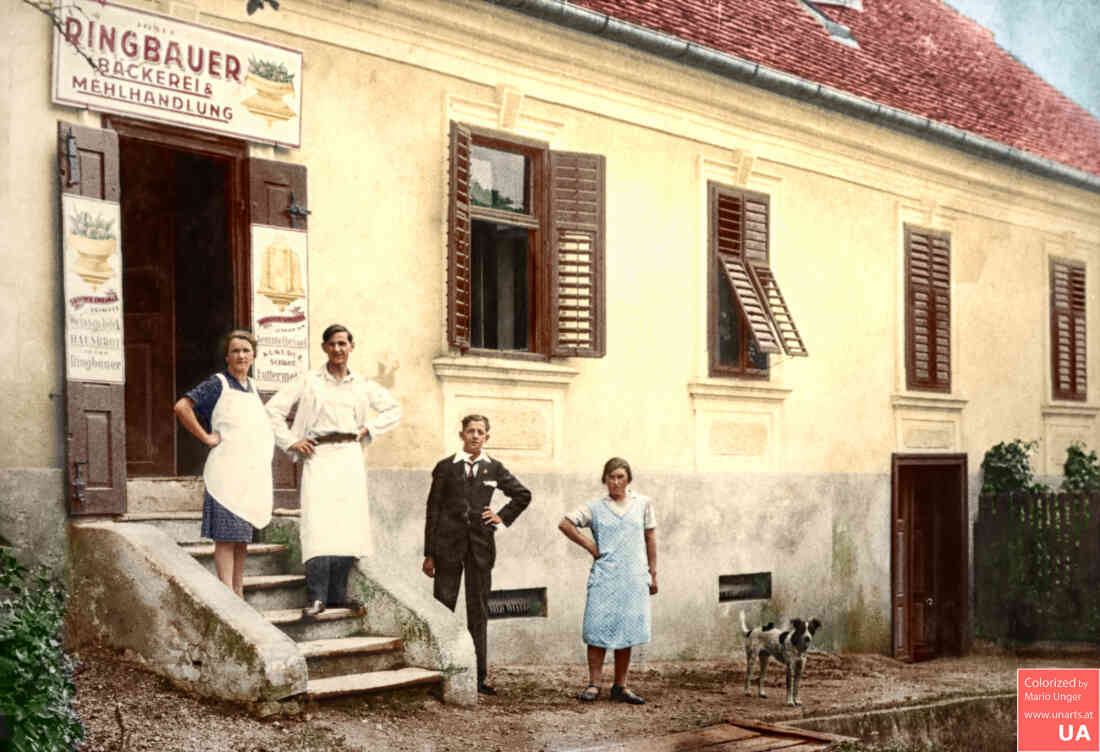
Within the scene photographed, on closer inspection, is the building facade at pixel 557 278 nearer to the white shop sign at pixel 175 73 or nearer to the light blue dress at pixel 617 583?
the white shop sign at pixel 175 73

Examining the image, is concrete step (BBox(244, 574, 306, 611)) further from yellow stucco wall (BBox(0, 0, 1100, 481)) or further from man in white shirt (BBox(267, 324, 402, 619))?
yellow stucco wall (BBox(0, 0, 1100, 481))

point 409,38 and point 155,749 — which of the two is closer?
point 155,749

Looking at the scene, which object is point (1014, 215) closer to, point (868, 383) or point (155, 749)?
point (868, 383)

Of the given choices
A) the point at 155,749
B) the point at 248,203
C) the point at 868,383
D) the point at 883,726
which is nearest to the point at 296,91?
the point at 248,203

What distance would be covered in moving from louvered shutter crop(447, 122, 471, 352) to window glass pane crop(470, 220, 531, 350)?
1.06ft

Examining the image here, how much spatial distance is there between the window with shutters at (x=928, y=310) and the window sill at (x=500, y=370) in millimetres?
5143

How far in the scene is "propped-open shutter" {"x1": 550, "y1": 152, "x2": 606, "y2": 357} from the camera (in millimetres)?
11680

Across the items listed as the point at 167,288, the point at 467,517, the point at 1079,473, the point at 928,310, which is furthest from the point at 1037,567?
the point at 167,288

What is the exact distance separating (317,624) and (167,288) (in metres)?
3.35

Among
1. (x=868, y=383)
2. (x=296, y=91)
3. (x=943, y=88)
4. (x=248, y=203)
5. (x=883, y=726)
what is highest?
(x=943, y=88)

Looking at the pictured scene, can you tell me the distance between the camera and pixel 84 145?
29.1ft

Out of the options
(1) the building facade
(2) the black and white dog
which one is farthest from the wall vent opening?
(2) the black and white dog

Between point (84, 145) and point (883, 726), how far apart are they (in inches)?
244

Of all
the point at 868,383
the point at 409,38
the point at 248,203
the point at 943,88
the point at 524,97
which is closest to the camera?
the point at 248,203
